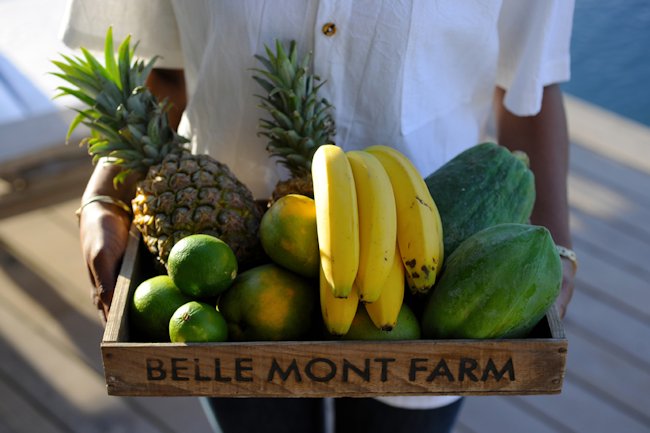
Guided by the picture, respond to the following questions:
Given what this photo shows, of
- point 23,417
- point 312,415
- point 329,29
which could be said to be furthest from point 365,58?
point 23,417

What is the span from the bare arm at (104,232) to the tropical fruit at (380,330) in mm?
359

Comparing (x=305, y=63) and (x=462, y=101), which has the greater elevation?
(x=305, y=63)

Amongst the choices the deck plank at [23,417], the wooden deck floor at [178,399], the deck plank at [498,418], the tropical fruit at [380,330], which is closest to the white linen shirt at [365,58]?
the tropical fruit at [380,330]

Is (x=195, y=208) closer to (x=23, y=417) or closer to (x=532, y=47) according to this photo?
(x=532, y=47)

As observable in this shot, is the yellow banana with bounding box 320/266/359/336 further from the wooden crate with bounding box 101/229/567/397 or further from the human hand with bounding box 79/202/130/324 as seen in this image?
the human hand with bounding box 79/202/130/324

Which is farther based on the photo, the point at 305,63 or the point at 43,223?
the point at 43,223

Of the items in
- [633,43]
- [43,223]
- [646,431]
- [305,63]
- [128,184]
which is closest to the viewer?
[305,63]

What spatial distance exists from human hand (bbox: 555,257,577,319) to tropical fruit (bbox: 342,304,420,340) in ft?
0.92

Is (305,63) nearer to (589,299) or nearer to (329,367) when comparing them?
(329,367)

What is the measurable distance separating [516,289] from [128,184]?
25.6 inches

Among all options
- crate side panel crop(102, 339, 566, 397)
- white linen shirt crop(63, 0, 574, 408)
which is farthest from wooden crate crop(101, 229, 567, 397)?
white linen shirt crop(63, 0, 574, 408)

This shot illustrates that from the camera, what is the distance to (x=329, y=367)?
874mm

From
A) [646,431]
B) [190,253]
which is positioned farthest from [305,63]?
[646,431]

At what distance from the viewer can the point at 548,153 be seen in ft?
4.41
